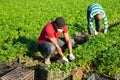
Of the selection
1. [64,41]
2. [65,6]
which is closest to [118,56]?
[64,41]

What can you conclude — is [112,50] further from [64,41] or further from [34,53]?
[34,53]

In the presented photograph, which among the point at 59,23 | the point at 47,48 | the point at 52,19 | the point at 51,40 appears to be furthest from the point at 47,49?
the point at 52,19

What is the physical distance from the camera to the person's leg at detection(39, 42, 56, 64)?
9.04 m

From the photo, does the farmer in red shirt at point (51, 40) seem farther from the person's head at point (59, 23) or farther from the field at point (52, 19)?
the field at point (52, 19)

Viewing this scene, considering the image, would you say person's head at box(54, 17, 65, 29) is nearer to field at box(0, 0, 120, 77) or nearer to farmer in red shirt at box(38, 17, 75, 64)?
farmer in red shirt at box(38, 17, 75, 64)

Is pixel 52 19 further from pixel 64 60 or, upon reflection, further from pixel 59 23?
pixel 64 60

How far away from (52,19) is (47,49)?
4.90 meters

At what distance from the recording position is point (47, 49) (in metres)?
9.04

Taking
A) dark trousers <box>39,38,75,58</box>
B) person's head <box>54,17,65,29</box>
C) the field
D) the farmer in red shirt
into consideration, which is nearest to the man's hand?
the farmer in red shirt

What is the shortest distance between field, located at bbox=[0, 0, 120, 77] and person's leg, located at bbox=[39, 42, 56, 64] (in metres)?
0.69

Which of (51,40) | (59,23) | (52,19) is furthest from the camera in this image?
(52,19)

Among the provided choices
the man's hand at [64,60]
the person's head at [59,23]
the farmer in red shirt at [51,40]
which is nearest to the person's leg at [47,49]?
the farmer in red shirt at [51,40]

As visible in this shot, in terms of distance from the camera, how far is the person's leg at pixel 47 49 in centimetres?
904

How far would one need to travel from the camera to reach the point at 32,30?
39.2ft
